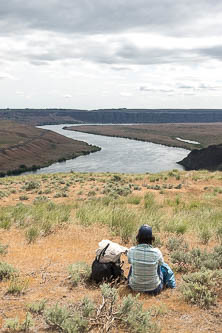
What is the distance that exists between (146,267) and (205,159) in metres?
61.4

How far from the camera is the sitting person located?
16.9ft

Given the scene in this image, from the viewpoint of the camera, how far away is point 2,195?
18.4m

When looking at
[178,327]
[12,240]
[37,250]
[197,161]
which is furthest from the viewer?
[197,161]

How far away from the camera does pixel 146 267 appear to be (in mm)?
5176

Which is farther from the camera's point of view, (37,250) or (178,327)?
(37,250)

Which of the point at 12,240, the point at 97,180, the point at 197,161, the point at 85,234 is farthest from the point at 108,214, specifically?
the point at 197,161

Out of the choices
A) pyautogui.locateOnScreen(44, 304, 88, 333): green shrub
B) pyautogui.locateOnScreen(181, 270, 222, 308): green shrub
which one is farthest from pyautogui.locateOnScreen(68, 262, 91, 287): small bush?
pyautogui.locateOnScreen(181, 270, 222, 308): green shrub

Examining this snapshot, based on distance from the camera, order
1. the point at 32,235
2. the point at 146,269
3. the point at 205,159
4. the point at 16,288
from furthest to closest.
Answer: the point at 205,159, the point at 32,235, the point at 146,269, the point at 16,288

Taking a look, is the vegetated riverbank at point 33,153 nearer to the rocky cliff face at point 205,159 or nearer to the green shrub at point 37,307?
the rocky cliff face at point 205,159

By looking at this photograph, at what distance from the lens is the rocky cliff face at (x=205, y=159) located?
6020 centimetres

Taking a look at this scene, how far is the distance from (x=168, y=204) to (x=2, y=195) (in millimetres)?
9812

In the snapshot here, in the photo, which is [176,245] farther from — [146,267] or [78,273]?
[78,273]

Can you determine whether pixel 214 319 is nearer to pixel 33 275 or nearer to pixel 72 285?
pixel 72 285

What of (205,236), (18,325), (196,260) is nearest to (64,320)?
(18,325)
